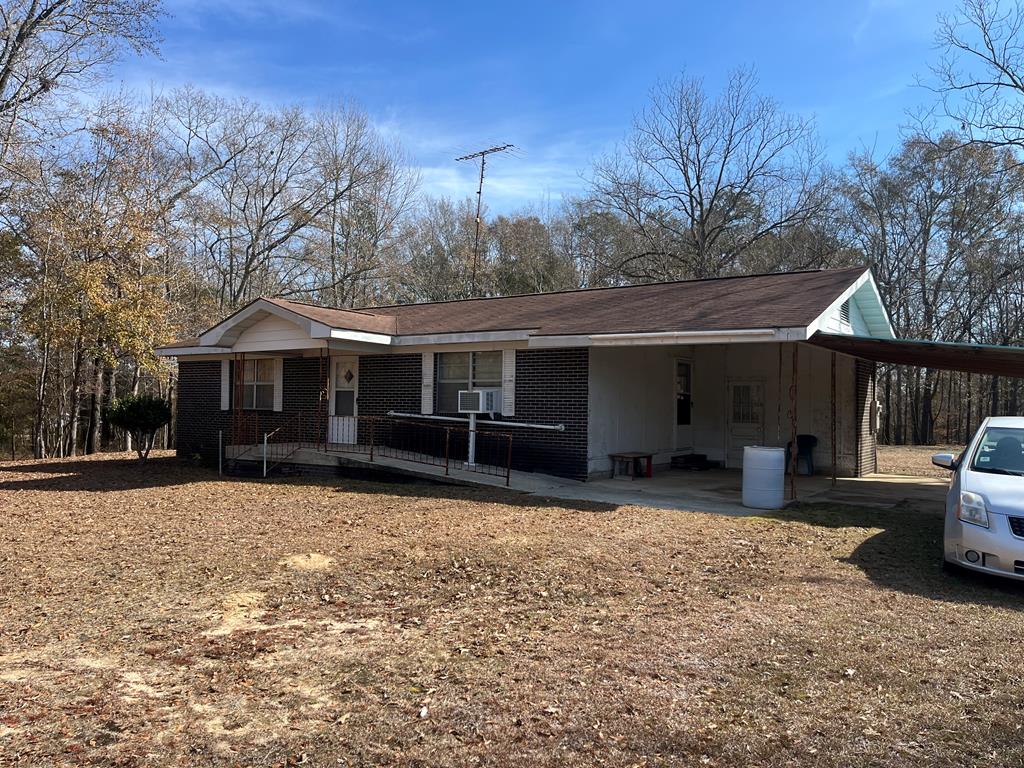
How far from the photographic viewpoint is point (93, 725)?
140 inches

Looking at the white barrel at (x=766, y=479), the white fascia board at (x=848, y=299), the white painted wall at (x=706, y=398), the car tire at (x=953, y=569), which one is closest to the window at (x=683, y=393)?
the white painted wall at (x=706, y=398)

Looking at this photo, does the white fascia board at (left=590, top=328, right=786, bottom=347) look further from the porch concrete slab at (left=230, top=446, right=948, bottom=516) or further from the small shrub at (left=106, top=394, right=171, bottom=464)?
the small shrub at (left=106, top=394, right=171, bottom=464)

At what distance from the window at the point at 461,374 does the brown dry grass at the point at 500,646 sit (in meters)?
5.31

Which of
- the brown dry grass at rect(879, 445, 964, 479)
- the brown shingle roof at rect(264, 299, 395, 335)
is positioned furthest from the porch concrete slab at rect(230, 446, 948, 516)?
the brown shingle roof at rect(264, 299, 395, 335)

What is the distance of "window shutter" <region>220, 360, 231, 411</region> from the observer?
57.6 feet

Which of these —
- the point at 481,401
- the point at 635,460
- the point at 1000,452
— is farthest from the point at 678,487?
the point at 1000,452

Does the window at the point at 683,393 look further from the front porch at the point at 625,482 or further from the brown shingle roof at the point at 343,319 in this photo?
the brown shingle roof at the point at 343,319

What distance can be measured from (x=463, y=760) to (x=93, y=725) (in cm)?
188

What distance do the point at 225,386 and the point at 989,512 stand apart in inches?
631

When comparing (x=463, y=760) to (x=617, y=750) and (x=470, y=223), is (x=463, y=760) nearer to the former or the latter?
(x=617, y=750)

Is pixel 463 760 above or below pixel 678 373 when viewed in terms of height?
below

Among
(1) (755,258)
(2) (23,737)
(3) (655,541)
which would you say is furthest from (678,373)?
(1) (755,258)

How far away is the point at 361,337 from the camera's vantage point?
44.8ft

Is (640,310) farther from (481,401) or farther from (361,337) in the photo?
(361,337)
